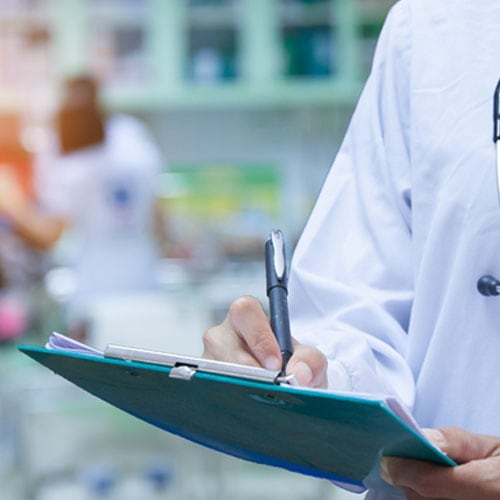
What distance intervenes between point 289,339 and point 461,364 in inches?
6.9

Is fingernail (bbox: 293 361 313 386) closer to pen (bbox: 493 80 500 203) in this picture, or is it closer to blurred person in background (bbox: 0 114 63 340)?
pen (bbox: 493 80 500 203)

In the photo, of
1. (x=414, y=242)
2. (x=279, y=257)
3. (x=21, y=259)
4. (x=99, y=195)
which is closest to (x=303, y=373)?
(x=279, y=257)

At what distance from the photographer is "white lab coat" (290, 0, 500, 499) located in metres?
0.90

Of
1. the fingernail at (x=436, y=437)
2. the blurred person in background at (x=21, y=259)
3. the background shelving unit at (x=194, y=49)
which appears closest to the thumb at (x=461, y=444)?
the fingernail at (x=436, y=437)

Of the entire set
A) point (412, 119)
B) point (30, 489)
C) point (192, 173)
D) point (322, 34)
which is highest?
point (322, 34)

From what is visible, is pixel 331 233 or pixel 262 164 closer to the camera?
pixel 331 233

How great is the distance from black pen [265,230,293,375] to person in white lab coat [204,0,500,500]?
0.02 metres

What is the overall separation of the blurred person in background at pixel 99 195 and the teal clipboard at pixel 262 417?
261cm

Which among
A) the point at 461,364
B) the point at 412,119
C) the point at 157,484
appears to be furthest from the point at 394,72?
the point at 157,484

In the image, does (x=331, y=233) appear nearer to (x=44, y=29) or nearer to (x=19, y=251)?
(x=19, y=251)

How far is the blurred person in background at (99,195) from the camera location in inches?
136

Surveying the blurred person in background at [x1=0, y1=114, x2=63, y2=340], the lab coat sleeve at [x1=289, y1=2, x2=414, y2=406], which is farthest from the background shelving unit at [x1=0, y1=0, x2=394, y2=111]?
the lab coat sleeve at [x1=289, y1=2, x2=414, y2=406]

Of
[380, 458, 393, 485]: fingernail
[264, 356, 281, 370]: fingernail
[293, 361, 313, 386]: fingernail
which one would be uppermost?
[264, 356, 281, 370]: fingernail

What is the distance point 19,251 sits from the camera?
3691 mm
